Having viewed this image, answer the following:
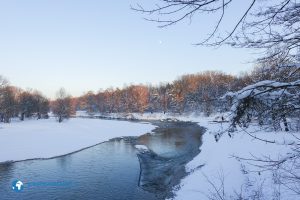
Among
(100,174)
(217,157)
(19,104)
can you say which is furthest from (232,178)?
(19,104)

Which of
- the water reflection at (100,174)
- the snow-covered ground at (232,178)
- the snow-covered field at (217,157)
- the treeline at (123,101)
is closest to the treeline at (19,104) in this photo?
the treeline at (123,101)

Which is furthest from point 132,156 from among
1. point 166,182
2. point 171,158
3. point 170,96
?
point 170,96

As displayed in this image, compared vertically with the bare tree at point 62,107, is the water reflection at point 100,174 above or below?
below

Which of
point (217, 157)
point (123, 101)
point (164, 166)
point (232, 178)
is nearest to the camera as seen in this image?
point (232, 178)

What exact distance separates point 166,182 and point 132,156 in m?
7.99

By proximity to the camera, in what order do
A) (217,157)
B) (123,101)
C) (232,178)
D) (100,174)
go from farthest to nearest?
(123,101)
(217,157)
(100,174)
(232,178)

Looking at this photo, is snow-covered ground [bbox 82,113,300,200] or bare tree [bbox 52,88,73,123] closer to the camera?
snow-covered ground [bbox 82,113,300,200]

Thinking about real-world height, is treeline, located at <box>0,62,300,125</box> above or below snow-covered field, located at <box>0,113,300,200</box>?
above

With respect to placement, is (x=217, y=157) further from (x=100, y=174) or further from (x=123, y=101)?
(x=123, y=101)

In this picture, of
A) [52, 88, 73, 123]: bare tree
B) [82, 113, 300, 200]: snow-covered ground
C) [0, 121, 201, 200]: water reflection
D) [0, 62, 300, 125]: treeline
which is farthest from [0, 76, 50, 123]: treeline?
[82, 113, 300, 200]: snow-covered ground

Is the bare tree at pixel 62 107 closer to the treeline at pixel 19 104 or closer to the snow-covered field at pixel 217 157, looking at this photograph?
the treeline at pixel 19 104

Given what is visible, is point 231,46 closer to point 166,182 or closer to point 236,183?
point 236,183

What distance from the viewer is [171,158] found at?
24906 millimetres

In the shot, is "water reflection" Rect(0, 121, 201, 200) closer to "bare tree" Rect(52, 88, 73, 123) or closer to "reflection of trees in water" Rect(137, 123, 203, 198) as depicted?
"reflection of trees in water" Rect(137, 123, 203, 198)
